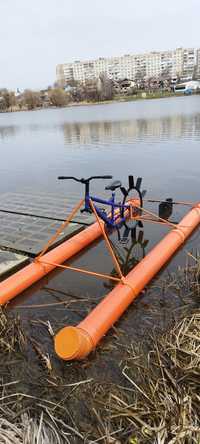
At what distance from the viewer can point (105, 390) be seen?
10.5 ft

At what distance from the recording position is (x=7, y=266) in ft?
18.1

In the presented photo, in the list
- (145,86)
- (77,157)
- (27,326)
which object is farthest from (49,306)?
(145,86)

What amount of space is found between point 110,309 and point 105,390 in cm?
99

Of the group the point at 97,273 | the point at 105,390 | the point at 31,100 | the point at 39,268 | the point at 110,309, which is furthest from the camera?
the point at 31,100

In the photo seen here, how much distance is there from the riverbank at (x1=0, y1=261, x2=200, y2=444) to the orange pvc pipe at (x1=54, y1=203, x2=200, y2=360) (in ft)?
0.82

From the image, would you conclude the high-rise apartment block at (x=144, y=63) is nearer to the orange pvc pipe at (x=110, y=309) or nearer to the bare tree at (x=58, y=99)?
the bare tree at (x=58, y=99)

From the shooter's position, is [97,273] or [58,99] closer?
[97,273]

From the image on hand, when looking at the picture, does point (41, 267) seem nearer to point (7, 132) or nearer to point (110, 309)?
point (110, 309)

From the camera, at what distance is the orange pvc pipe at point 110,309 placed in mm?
3387

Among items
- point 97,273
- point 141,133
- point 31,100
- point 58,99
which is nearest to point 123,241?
point 97,273

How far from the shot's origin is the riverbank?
2.58m

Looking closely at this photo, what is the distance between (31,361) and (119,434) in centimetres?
140

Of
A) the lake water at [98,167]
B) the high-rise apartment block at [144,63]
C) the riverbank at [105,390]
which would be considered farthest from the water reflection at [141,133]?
the high-rise apartment block at [144,63]

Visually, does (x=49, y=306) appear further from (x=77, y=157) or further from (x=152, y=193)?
(x=77, y=157)
